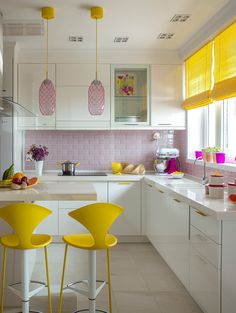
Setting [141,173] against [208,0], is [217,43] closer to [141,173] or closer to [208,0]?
[208,0]

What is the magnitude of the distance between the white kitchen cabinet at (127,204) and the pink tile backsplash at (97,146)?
0.64 meters

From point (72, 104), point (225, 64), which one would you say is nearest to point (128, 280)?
point (225, 64)

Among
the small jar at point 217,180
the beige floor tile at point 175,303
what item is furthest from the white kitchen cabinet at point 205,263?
the small jar at point 217,180

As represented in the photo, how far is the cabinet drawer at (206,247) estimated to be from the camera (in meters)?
2.45

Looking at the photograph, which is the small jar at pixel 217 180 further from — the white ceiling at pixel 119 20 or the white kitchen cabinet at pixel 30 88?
the white kitchen cabinet at pixel 30 88

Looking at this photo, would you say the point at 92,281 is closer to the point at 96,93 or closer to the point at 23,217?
the point at 23,217

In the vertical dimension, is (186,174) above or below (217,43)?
below

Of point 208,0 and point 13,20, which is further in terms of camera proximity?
point 13,20

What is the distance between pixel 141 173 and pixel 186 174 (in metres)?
0.59

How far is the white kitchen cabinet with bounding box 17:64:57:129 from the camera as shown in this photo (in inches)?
194

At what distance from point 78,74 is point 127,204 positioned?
1.77 metres

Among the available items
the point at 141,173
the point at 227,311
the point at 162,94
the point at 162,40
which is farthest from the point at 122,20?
the point at 227,311

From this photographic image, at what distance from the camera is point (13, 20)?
3.82m

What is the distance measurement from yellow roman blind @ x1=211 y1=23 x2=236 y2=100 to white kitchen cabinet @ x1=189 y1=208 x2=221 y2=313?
1195 mm
